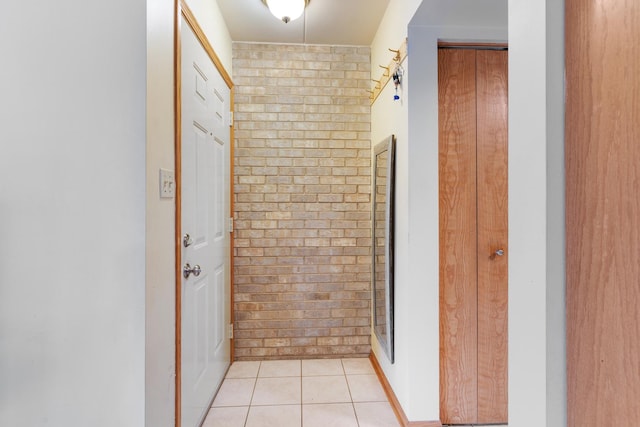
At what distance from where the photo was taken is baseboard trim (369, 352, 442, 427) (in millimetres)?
1714

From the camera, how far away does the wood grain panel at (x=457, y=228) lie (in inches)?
69.6

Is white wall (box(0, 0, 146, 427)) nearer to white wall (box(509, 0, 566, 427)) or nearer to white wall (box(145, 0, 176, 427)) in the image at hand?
white wall (box(145, 0, 176, 427))

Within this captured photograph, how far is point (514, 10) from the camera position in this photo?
0.90 metres

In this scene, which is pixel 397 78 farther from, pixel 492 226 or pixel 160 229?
pixel 160 229

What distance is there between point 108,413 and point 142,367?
0.19 m

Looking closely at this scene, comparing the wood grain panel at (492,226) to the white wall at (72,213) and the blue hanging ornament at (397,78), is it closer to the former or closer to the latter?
the blue hanging ornament at (397,78)

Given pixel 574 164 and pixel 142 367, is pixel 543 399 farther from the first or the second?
pixel 142 367

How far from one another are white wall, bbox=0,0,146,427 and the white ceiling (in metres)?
1.18

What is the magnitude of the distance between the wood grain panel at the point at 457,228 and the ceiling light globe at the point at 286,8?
894mm

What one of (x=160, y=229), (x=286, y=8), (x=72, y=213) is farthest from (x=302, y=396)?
(x=286, y=8)

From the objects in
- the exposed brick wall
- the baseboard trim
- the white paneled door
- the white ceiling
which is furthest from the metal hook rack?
the baseboard trim

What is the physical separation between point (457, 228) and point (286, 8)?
5.31 feet

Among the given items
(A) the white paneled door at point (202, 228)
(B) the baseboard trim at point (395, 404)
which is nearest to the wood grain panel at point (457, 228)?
(B) the baseboard trim at point (395, 404)

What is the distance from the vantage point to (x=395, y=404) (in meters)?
1.92
